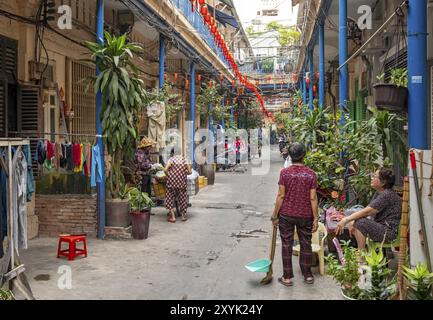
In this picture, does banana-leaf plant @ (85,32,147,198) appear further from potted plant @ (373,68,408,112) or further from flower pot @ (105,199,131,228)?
potted plant @ (373,68,408,112)

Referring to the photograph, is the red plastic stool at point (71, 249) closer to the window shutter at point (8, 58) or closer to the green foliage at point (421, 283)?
the window shutter at point (8, 58)

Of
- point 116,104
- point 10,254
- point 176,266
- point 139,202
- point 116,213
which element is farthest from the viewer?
point 139,202

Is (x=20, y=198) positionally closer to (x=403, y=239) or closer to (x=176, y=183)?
(x=403, y=239)

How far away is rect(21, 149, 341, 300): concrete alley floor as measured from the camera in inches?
223

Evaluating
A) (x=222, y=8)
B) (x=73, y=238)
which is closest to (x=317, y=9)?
(x=73, y=238)

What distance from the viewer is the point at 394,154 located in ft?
22.5

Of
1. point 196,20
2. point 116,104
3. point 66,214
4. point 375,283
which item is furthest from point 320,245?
point 196,20

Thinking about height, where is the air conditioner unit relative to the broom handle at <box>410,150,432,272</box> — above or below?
above

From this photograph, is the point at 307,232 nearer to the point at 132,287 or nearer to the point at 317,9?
the point at 132,287

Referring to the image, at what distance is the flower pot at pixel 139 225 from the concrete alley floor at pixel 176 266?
0.56 ft

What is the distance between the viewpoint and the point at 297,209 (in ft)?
19.3

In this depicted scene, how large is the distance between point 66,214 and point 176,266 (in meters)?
2.93

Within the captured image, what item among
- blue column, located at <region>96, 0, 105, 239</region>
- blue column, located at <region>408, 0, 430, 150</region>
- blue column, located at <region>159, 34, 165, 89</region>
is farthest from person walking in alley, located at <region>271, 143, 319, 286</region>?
blue column, located at <region>159, 34, 165, 89</region>

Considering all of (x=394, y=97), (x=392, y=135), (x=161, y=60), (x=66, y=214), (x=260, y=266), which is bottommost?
(x=260, y=266)
